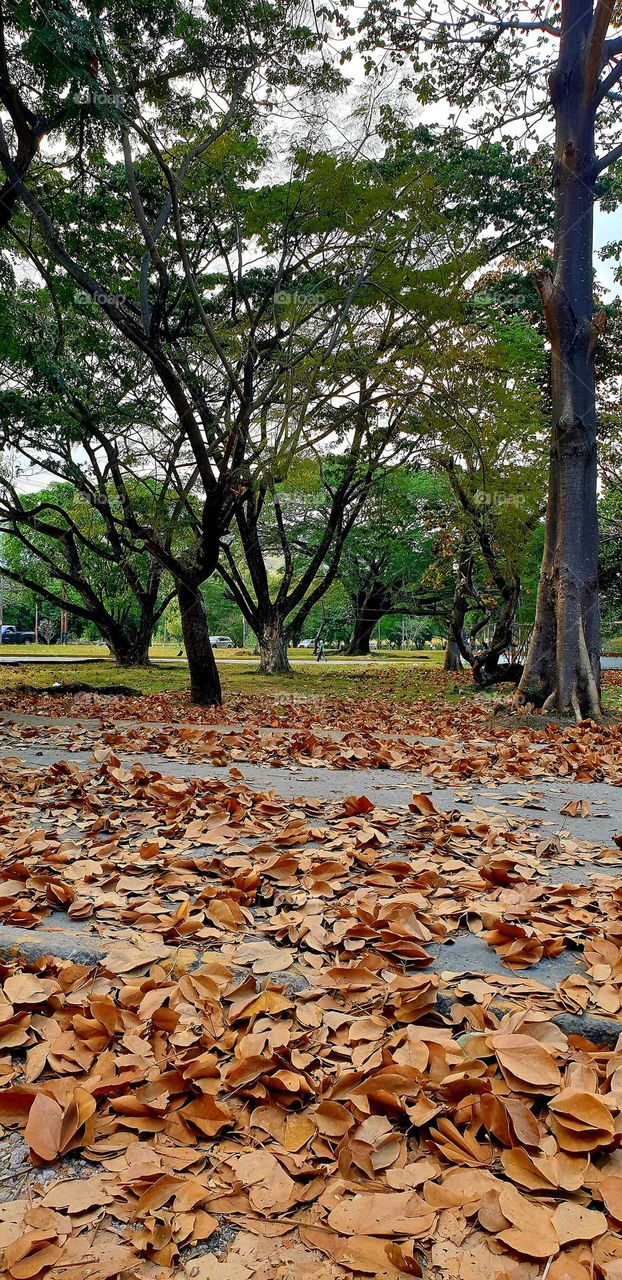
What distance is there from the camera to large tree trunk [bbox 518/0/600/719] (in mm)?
6426

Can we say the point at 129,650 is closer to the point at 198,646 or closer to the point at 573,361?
the point at 198,646

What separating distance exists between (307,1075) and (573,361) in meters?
6.65

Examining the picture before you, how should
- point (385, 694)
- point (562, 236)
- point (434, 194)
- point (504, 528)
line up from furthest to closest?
point (385, 694), point (504, 528), point (434, 194), point (562, 236)

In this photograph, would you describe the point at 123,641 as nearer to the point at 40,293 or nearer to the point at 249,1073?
the point at 40,293

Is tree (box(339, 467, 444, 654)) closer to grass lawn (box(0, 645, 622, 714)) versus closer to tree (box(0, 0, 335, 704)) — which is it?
grass lawn (box(0, 645, 622, 714))

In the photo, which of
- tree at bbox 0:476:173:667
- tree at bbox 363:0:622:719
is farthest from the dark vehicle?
tree at bbox 363:0:622:719

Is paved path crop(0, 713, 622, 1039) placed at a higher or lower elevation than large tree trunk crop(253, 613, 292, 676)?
lower

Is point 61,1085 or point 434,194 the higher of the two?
point 434,194

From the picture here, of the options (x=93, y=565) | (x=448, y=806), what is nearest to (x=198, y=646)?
(x=448, y=806)

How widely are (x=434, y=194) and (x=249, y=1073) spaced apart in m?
8.93

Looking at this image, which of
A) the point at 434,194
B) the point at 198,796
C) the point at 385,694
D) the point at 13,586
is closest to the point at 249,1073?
the point at 198,796

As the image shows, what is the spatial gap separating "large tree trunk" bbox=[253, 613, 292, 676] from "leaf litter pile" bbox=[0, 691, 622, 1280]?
12.5 m

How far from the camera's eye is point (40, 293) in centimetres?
986

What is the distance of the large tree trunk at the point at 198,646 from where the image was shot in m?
8.11
